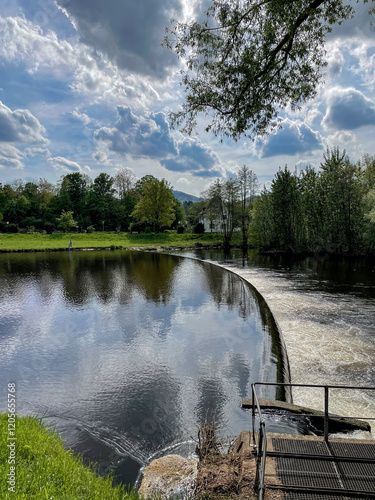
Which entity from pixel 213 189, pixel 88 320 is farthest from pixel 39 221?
pixel 88 320

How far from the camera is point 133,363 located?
8.27 meters

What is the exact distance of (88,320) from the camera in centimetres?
1202

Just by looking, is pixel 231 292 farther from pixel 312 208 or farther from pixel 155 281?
pixel 312 208

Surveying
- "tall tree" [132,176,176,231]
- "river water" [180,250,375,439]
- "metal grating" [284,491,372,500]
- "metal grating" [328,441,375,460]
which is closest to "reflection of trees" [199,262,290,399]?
"river water" [180,250,375,439]

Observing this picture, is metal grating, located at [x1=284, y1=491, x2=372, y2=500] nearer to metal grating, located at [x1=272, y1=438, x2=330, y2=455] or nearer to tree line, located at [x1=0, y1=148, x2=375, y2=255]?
metal grating, located at [x1=272, y1=438, x2=330, y2=455]

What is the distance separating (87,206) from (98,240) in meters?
20.3

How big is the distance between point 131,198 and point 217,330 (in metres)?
66.8

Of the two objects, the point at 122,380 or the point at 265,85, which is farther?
the point at 265,85

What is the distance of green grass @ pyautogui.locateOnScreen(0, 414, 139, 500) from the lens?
123 inches

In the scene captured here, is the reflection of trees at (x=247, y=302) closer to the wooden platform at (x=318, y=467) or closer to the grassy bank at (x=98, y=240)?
the wooden platform at (x=318, y=467)

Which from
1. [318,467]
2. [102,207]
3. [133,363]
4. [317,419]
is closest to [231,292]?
[133,363]

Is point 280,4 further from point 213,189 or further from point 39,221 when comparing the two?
point 39,221

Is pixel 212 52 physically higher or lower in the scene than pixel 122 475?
higher

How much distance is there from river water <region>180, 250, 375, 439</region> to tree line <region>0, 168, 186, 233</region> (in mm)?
43572
